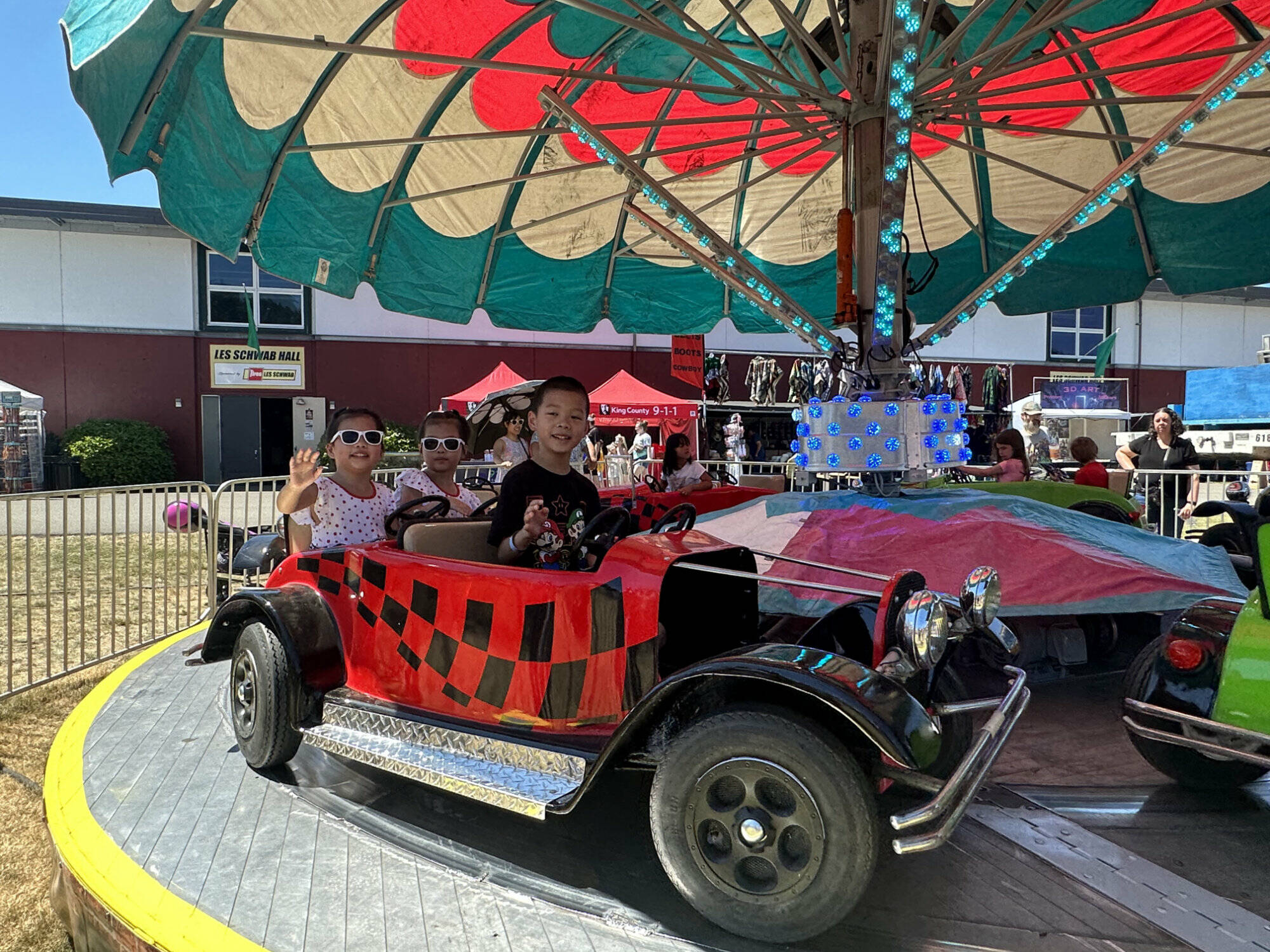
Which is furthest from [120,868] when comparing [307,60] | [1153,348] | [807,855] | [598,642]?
[1153,348]

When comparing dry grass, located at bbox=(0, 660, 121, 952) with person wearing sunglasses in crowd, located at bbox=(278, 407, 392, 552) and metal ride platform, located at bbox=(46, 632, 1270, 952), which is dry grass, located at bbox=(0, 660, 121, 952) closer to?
metal ride platform, located at bbox=(46, 632, 1270, 952)

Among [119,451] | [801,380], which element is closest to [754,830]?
[119,451]

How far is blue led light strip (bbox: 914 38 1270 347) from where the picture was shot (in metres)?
4.38

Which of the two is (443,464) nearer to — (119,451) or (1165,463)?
(1165,463)

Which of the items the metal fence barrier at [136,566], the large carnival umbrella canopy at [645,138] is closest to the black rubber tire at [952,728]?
the large carnival umbrella canopy at [645,138]

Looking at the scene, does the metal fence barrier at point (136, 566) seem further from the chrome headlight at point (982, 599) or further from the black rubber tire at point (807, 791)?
the chrome headlight at point (982, 599)

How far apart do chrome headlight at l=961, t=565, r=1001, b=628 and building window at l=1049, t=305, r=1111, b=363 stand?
27.6 m

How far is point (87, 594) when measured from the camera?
7.60 meters

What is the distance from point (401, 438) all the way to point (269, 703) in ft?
63.0

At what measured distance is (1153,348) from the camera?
27812 mm

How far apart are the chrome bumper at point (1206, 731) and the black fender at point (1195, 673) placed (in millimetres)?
36

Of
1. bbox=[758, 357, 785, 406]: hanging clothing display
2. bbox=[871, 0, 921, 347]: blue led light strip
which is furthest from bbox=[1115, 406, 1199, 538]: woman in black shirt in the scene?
bbox=[758, 357, 785, 406]: hanging clothing display

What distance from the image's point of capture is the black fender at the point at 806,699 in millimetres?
2123

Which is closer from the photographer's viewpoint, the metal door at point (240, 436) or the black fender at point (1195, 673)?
the black fender at point (1195, 673)
